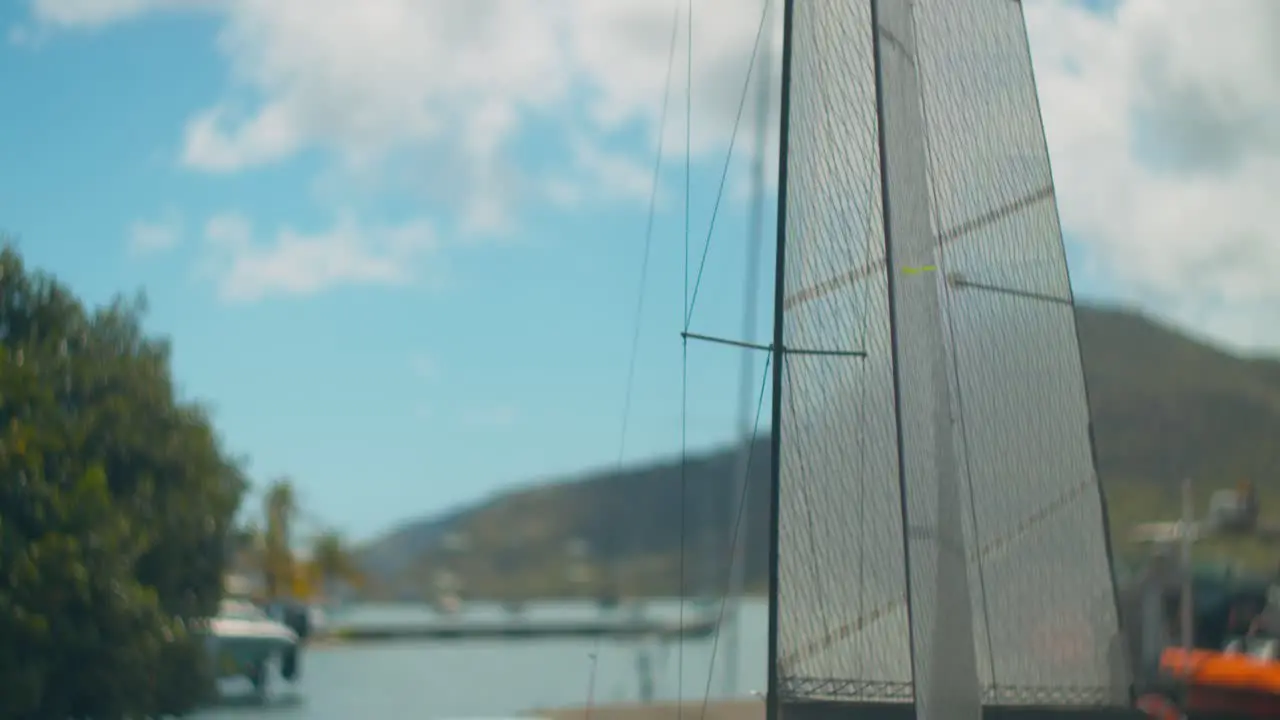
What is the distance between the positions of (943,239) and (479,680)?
191 ft

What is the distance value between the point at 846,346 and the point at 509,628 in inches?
5191

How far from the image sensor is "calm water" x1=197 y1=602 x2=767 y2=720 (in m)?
41.6

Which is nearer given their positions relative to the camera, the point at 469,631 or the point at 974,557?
the point at 974,557

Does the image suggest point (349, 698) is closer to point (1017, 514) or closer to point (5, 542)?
point (5, 542)

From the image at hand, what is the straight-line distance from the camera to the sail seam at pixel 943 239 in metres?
10.4

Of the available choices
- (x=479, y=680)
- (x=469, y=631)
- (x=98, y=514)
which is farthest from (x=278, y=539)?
(x=98, y=514)

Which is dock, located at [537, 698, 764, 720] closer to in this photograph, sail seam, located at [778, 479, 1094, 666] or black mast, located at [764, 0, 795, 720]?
sail seam, located at [778, 479, 1094, 666]

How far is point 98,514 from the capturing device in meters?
20.6

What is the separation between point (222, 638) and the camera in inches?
1763

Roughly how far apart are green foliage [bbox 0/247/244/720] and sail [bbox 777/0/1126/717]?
40.9 ft

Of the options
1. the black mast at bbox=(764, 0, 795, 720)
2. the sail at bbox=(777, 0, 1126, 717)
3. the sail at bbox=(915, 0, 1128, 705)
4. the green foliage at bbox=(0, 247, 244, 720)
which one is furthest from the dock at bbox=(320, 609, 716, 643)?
the black mast at bbox=(764, 0, 795, 720)

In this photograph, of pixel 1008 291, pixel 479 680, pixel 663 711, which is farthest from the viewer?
pixel 479 680

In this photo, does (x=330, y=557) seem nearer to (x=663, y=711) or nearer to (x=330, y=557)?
(x=330, y=557)

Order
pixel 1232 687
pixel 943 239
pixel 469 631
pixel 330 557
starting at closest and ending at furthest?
pixel 943 239 < pixel 1232 687 < pixel 469 631 < pixel 330 557
